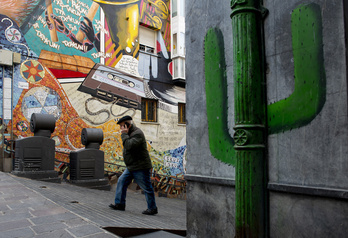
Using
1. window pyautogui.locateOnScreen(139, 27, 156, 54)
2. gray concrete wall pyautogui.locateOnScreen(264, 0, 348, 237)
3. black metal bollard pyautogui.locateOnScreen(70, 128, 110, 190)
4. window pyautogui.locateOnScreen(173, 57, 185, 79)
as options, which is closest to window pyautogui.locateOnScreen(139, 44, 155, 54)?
window pyautogui.locateOnScreen(139, 27, 156, 54)

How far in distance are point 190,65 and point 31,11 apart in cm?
981

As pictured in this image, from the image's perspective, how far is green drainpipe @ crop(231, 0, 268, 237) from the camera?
2307 millimetres

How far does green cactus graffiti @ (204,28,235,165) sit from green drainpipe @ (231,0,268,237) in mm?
494

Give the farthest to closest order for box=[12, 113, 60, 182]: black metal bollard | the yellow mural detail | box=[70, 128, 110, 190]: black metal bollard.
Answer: the yellow mural detail
box=[70, 128, 110, 190]: black metal bollard
box=[12, 113, 60, 182]: black metal bollard

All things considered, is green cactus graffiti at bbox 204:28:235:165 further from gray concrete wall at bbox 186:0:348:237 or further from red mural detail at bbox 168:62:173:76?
red mural detail at bbox 168:62:173:76

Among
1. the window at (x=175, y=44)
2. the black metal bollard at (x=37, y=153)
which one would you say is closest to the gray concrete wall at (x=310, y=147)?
the black metal bollard at (x=37, y=153)

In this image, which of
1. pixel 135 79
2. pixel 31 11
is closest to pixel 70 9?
pixel 31 11

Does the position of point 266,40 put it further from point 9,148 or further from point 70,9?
point 70,9

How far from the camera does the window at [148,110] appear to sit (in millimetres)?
14441

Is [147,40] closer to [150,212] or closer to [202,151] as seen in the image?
[150,212]

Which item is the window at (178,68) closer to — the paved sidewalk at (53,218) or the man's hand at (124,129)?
the man's hand at (124,129)

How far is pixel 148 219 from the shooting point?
461cm

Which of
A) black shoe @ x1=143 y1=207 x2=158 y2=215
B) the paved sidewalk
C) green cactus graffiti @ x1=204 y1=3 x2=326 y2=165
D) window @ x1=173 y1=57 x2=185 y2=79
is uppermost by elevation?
window @ x1=173 y1=57 x2=185 y2=79

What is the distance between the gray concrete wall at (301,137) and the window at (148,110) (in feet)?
38.0
